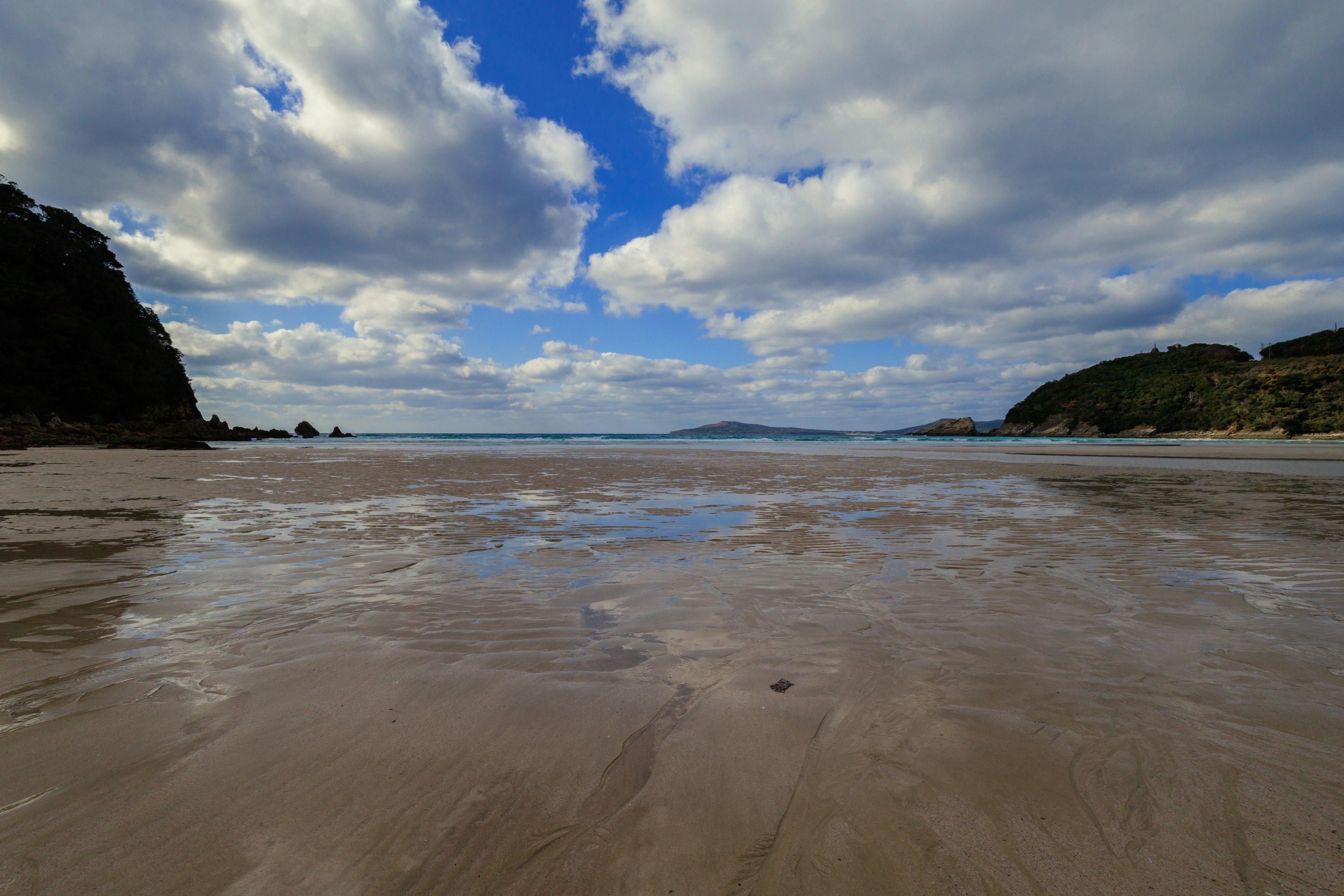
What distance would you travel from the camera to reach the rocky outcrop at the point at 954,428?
103625 millimetres

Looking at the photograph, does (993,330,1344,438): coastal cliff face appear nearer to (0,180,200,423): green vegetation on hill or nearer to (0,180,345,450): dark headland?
(0,180,345,450): dark headland

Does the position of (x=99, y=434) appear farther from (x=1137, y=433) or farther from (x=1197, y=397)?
(x=1197, y=397)

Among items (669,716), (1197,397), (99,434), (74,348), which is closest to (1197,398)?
(1197,397)

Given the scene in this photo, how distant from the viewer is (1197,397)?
222 feet

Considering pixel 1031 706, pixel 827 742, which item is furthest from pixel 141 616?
pixel 1031 706

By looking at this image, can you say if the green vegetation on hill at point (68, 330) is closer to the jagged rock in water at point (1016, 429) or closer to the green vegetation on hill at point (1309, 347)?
the jagged rock in water at point (1016, 429)

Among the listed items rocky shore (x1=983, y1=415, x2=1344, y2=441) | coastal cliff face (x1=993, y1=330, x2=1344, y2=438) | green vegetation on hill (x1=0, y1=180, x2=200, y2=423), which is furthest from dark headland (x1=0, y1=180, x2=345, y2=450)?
coastal cliff face (x1=993, y1=330, x2=1344, y2=438)

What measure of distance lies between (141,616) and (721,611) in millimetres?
5138

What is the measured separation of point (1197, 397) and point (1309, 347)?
34.2 meters

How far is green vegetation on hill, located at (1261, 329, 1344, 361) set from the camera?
74562mm

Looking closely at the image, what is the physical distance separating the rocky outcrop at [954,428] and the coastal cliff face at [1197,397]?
20.1 ft

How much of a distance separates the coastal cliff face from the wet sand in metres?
78.4

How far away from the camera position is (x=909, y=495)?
42.1 ft

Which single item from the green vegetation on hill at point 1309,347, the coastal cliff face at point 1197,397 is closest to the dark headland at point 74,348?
the coastal cliff face at point 1197,397
